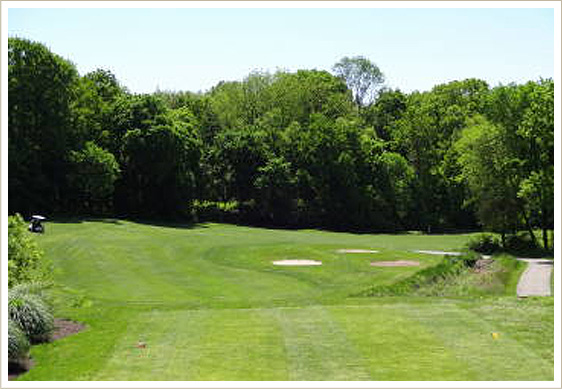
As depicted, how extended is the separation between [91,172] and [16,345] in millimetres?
38156

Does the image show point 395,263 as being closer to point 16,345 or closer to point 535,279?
point 535,279

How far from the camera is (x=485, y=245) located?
4091 centimetres

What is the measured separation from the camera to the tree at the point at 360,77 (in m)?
82.7

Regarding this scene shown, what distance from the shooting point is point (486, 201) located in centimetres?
4134

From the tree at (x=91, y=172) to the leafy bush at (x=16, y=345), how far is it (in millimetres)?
37636

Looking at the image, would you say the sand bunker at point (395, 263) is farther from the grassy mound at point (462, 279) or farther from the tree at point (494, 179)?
the tree at point (494, 179)

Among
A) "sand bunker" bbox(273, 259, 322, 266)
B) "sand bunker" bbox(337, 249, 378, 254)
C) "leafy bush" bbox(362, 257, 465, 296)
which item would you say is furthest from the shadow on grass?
"leafy bush" bbox(362, 257, 465, 296)

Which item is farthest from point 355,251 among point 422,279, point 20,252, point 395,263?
point 20,252

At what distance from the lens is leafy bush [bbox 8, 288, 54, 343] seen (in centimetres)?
1212

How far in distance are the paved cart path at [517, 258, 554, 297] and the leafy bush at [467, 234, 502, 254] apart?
3809 mm

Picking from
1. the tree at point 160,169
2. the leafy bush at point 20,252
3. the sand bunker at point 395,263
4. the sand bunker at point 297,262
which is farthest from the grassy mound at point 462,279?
the tree at point 160,169

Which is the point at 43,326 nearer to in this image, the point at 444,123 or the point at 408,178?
the point at 408,178

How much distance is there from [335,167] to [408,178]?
7608mm

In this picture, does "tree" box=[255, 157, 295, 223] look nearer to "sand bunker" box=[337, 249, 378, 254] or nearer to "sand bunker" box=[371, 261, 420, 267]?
"sand bunker" box=[337, 249, 378, 254]
